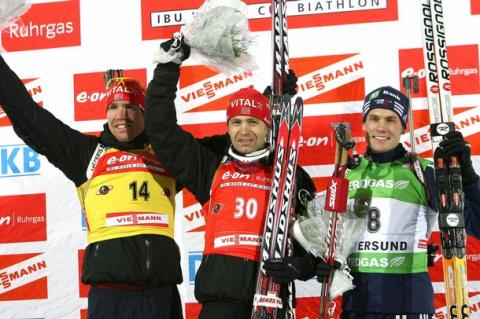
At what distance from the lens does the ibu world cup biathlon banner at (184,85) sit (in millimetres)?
4191

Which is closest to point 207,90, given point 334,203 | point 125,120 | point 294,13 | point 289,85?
point 294,13

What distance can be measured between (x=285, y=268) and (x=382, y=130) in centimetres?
80

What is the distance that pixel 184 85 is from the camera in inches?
175

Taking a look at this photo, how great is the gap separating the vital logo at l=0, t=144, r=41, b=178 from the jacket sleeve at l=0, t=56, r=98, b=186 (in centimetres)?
114

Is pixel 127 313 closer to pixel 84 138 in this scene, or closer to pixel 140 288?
pixel 140 288

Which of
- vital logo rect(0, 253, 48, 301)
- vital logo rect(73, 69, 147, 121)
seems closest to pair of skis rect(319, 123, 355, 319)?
vital logo rect(73, 69, 147, 121)

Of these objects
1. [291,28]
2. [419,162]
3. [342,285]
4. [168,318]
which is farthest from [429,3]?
[168,318]

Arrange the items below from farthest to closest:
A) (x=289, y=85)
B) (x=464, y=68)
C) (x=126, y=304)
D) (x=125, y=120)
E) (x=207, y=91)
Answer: (x=207, y=91), (x=464, y=68), (x=289, y=85), (x=125, y=120), (x=126, y=304)

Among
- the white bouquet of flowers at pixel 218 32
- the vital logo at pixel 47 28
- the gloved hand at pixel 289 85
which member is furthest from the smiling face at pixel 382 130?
the vital logo at pixel 47 28

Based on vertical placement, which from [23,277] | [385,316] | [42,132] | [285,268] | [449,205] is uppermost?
[42,132]

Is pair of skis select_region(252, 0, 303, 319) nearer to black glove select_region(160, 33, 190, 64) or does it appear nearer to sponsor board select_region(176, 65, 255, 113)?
black glove select_region(160, 33, 190, 64)

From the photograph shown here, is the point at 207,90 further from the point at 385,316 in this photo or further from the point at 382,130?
the point at 385,316

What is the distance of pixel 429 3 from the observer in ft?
11.3

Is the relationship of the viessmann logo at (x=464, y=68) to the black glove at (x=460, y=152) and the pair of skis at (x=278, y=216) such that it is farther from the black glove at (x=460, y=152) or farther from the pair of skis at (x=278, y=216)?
the pair of skis at (x=278, y=216)
